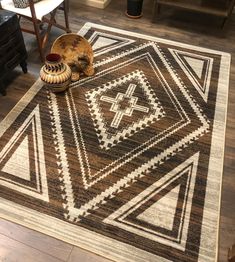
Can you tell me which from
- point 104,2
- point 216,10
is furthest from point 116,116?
point 104,2

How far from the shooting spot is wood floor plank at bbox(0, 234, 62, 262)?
1.35 meters

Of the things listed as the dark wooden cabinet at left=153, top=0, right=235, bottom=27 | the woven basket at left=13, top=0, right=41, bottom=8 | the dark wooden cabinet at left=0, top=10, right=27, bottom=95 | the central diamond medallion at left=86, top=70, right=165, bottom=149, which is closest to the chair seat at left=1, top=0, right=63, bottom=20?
the woven basket at left=13, top=0, right=41, bottom=8

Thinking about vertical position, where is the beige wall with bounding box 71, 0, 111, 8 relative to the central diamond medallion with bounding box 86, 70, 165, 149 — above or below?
above

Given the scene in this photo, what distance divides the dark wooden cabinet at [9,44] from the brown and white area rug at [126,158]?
0.23m

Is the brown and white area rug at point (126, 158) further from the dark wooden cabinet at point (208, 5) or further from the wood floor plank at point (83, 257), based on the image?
the dark wooden cabinet at point (208, 5)

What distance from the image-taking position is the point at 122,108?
2.04 meters

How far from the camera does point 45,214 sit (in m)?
1.49

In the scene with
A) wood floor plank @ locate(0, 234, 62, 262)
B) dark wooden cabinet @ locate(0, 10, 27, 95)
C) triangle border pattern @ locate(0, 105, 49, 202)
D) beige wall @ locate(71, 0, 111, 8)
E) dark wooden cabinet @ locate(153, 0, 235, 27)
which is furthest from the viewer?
beige wall @ locate(71, 0, 111, 8)

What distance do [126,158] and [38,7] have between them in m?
1.43

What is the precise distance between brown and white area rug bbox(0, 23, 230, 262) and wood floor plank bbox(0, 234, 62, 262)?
108mm

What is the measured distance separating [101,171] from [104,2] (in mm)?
2163

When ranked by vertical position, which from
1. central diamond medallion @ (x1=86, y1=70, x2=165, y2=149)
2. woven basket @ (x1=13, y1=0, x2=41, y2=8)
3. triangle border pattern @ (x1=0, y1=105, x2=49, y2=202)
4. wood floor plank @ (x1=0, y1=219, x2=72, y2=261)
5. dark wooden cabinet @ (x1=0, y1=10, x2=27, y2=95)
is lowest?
wood floor plank @ (x1=0, y1=219, x2=72, y2=261)

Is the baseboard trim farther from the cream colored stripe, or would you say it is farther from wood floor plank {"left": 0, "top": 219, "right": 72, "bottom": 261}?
wood floor plank {"left": 0, "top": 219, "right": 72, "bottom": 261}

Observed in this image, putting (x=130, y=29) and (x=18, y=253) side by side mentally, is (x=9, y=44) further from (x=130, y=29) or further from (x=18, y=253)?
(x=18, y=253)
